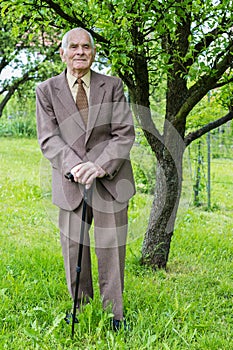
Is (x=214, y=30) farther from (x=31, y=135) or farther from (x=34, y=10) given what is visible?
(x=31, y=135)

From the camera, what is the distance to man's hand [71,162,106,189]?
8.50 ft

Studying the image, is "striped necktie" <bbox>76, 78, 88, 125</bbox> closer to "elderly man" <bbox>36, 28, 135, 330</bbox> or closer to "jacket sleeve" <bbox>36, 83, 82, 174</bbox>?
"elderly man" <bbox>36, 28, 135, 330</bbox>

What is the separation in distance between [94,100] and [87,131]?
0.58 feet

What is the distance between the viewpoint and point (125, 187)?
2.83m

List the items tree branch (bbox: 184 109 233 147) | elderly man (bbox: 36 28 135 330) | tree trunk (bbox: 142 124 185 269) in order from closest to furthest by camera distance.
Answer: elderly man (bbox: 36 28 135 330)
tree trunk (bbox: 142 124 185 269)
tree branch (bbox: 184 109 233 147)

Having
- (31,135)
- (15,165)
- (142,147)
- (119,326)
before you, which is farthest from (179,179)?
(31,135)

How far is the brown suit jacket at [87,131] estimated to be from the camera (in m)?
2.72

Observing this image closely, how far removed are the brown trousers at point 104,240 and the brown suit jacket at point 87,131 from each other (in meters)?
0.06

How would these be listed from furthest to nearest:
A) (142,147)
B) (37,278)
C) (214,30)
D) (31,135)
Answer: (31,135)
(142,147)
(37,278)
(214,30)

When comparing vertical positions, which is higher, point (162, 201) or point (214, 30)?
point (214, 30)

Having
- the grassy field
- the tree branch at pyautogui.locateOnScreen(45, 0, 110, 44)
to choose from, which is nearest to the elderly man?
the grassy field

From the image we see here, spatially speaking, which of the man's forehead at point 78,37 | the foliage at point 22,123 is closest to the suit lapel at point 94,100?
the man's forehead at point 78,37

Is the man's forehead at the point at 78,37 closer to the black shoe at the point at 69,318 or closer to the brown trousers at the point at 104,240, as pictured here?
the brown trousers at the point at 104,240

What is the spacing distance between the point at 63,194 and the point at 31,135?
12.0 meters
